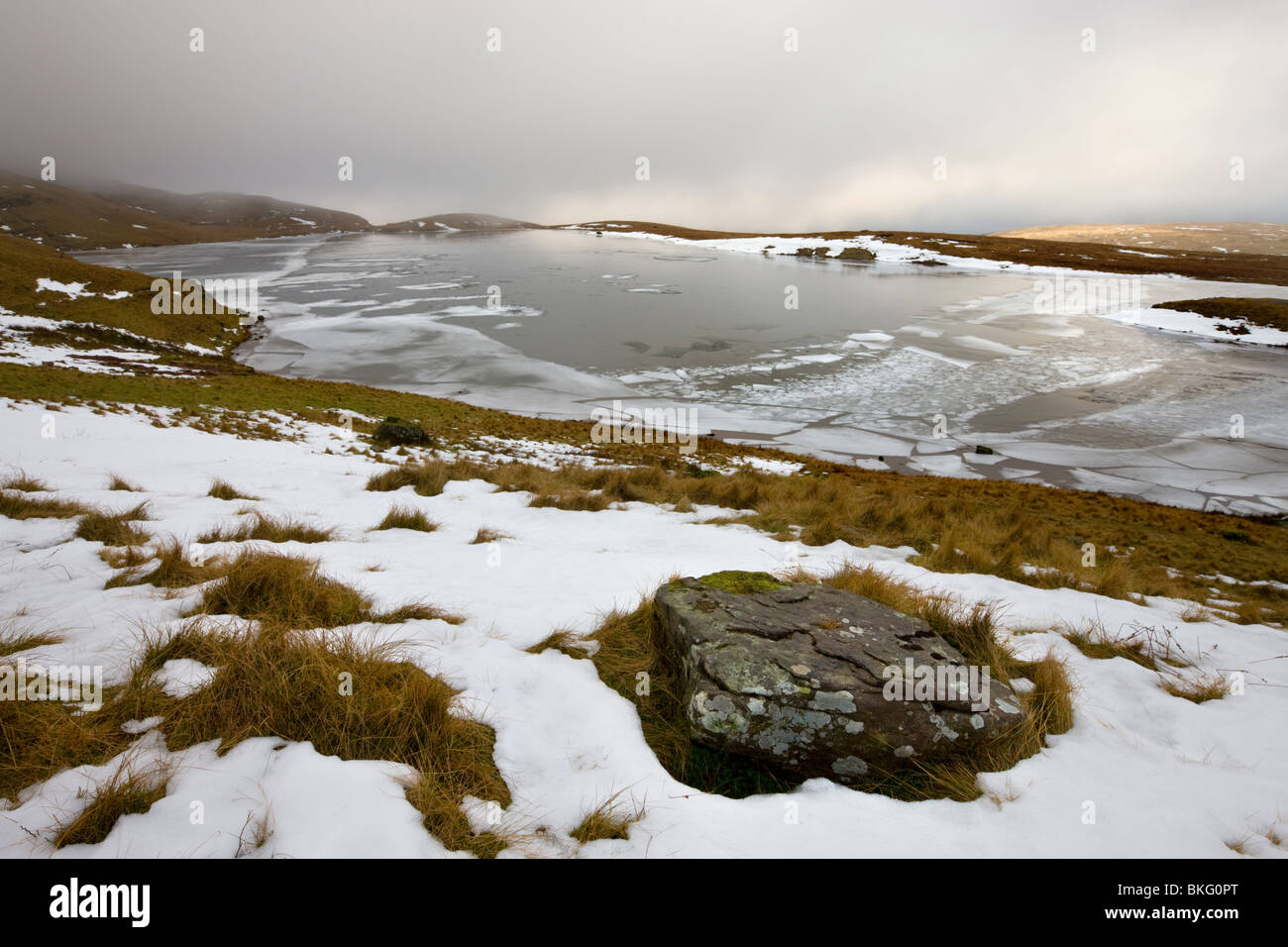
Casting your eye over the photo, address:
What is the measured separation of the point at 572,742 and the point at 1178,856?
8.49ft

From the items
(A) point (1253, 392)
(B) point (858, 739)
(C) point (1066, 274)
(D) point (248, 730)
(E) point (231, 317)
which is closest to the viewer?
(D) point (248, 730)

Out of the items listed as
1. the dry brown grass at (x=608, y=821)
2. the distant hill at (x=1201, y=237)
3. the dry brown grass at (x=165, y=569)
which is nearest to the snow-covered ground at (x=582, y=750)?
the dry brown grass at (x=608, y=821)

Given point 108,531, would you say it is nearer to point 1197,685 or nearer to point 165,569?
point 165,569

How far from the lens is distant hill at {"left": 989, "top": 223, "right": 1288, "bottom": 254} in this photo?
389ft

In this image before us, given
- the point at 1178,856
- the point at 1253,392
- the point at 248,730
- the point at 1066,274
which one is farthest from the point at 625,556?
the point at 1066,274

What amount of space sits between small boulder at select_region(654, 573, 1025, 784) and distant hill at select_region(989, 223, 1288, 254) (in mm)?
145104

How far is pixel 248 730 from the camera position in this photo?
2451 mm

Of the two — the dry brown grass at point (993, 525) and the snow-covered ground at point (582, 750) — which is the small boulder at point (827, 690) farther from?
the dry brown grass at point (993, 525)

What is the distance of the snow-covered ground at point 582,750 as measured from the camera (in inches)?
82.4

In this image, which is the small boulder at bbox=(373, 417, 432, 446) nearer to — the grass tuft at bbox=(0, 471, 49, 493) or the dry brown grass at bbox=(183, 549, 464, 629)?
the grass tuft at bbox=(0, 471, 49, 493)

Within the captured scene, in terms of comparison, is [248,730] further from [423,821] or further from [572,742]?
[572,742]

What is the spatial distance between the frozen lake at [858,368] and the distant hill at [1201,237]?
4010 inches

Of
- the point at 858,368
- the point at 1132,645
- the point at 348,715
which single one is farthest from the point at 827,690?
the point at 858,368

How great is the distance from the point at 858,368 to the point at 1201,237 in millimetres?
171311
